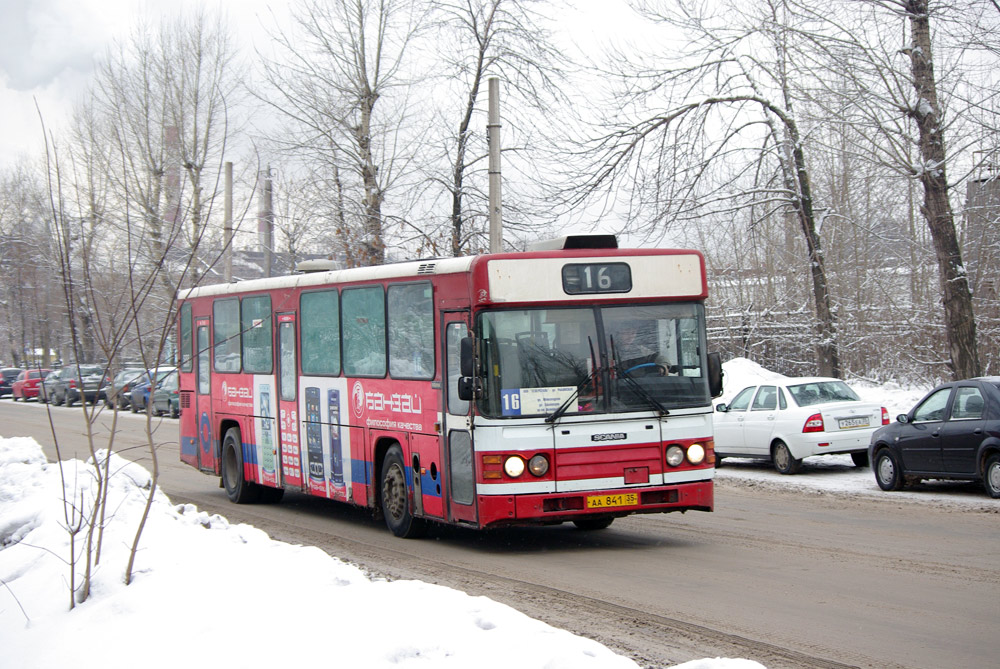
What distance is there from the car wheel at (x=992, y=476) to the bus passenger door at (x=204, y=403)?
35.2ft

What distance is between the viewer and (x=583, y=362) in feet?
33.3

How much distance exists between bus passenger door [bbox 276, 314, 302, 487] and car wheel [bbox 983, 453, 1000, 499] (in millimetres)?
8661

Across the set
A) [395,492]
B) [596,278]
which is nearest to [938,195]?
[596,278]

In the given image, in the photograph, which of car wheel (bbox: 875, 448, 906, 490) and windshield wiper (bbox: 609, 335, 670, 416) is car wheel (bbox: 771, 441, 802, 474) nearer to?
car wheel (bbox: 875, 448, 906, 490)

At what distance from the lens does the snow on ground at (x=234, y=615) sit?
18.4ft

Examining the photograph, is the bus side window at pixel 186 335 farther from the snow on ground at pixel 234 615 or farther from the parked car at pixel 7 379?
the parked car at pixel 7 379

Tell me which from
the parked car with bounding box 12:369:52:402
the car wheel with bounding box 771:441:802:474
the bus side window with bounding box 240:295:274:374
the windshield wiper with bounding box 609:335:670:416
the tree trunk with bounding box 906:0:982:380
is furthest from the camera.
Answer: the parked car with bounding box 12:369:52:402

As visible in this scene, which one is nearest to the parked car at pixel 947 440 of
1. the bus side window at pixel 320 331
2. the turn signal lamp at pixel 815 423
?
the turn signal lamp at pixel 815 423

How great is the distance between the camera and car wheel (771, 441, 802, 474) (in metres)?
17.7

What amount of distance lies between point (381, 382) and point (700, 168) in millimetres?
12557

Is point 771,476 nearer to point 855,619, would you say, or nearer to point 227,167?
point 855,619

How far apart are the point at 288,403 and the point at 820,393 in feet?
29.1

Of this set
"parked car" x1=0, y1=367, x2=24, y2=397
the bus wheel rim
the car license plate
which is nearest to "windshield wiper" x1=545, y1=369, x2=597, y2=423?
the car license plate

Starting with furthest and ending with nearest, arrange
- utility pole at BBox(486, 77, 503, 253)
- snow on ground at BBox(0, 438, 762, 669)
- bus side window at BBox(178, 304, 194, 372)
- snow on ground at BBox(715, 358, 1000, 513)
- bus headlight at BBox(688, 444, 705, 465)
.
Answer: utility pole at BBox(486, 77, 503, 253)
bus side window at BBox(178, 304, 194, 372)
snow on ground at BBox(715, 358, 1000, 513)
bus headlight at BBox(688, 444, 705, 465)
snow on ground at BBox(0, 438, 762, 669)
